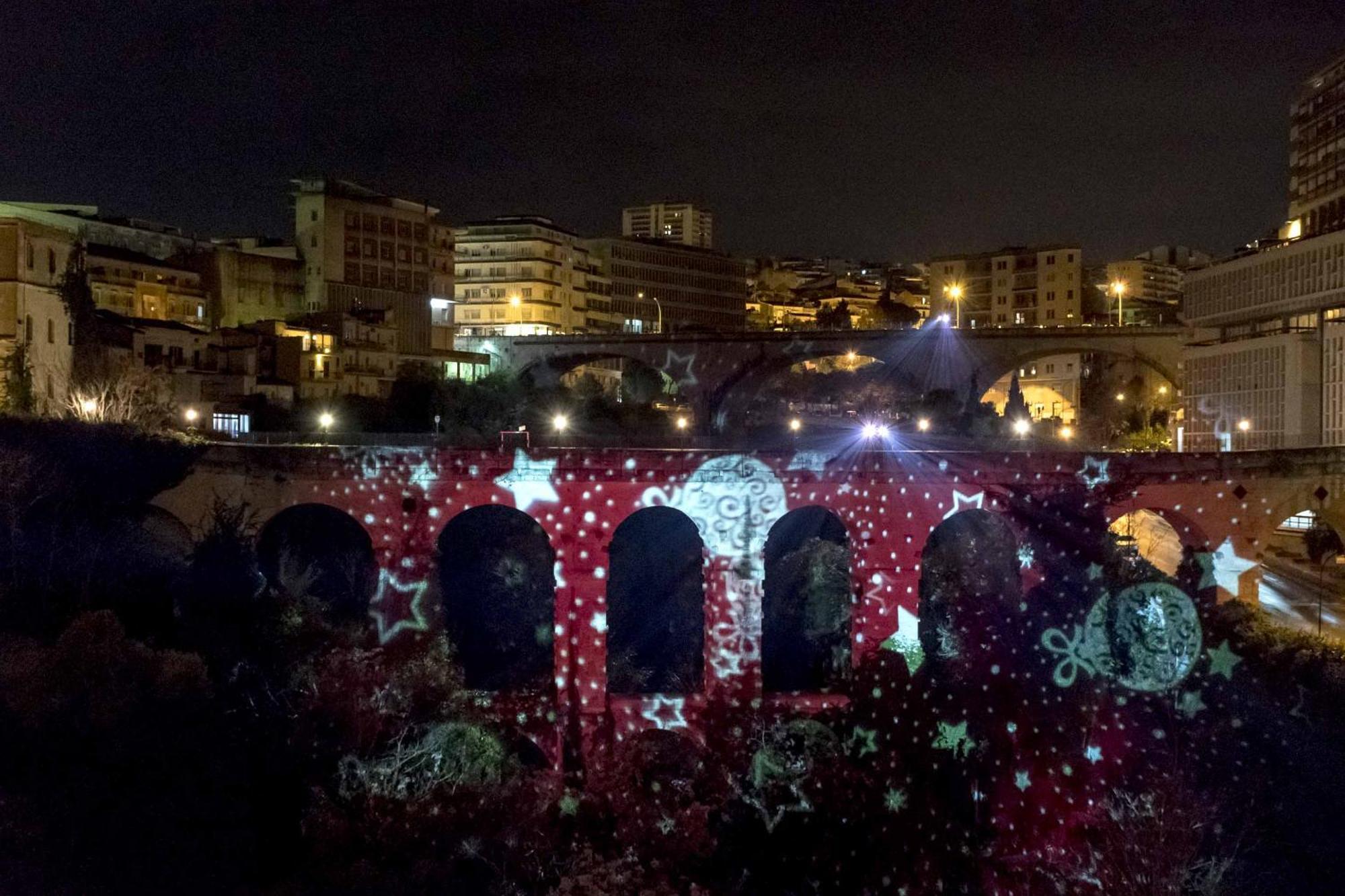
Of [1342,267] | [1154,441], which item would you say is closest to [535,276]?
[1154,441]

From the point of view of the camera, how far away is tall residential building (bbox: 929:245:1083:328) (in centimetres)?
8125

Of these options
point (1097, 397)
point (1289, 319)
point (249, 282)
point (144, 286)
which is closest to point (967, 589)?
point (1289, 319)

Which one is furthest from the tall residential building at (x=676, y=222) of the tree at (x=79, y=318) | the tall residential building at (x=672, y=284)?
the tree at (x=79, y=318)

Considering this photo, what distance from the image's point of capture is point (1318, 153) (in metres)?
47.6

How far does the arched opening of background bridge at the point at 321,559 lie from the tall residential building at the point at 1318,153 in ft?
122

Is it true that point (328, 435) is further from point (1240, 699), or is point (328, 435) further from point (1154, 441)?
point (1154, 441)

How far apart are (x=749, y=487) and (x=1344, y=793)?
11.8 meters

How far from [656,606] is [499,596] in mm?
3731

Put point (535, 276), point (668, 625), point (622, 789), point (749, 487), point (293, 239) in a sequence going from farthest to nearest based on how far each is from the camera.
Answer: point (535, 276)
point (293, 239)
point (668, 625)
point (749, 487)
point (622, 789)

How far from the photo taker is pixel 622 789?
73.6 ft

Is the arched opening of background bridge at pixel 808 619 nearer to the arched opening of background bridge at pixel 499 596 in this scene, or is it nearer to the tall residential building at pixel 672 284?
the arched opening of background bridge at pixel 499 596

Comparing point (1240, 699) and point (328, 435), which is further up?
point (328, 435)

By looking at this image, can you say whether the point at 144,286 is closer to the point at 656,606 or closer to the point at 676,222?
the point at 656,606

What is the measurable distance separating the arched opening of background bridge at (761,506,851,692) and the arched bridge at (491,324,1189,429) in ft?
Result: 78.1
